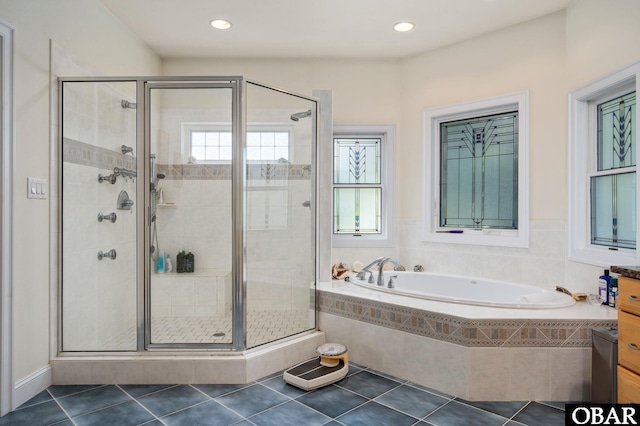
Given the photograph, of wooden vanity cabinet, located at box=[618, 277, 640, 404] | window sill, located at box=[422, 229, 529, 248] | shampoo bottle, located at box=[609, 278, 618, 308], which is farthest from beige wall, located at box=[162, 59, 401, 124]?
wooden vanity cabinet, located at box=[618, 277, 640, 404]

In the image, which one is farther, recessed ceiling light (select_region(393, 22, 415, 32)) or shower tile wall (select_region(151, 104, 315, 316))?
recessed ceiling light (select_region(393, 22, 415, 32))

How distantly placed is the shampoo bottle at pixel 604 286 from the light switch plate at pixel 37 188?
3392 mm

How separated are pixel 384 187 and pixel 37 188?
276 centimetres

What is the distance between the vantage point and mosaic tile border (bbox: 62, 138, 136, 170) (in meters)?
2.56

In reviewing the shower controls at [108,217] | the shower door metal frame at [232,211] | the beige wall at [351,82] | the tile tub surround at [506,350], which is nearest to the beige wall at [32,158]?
the shower controls at [108,217]

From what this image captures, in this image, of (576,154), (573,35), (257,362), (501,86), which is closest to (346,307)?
(257,362)

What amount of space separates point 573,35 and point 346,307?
251 cm

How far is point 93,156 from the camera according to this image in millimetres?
2662

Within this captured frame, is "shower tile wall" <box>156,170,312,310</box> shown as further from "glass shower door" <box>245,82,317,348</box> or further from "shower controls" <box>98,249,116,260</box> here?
"shower controls" <box>98,249,116,260</box>

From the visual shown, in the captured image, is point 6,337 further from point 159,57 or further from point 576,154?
point 576,154

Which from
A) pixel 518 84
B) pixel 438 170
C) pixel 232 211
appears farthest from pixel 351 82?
pixel 232 211

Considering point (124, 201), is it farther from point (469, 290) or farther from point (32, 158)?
point (469, 290)

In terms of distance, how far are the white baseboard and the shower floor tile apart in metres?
0.31

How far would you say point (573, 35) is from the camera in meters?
2.93
